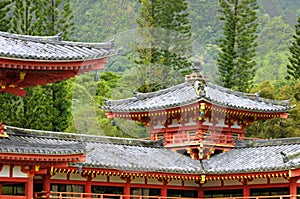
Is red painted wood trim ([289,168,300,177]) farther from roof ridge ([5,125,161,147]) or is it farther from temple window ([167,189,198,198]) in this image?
roof ridge ([5,125,161,147])

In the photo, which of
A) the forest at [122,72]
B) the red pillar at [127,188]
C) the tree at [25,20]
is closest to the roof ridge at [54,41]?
the red pillar at [127,188]

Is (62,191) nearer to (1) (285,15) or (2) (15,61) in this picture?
(2) (15,61)

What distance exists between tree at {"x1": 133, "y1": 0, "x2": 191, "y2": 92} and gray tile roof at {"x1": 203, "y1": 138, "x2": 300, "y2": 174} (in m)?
15.0

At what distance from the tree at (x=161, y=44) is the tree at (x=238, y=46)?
2.16 metres

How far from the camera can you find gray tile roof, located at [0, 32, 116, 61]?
17.4 meters

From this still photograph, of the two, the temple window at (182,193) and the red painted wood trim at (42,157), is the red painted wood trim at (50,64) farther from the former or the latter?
the temple window at (182,193)

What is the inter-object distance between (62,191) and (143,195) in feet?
10.3

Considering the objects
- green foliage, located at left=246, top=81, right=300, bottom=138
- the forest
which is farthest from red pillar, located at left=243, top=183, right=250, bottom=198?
green foliage, located at left=246, top=81, right=300, bottom=138

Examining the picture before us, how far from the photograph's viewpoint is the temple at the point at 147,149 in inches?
715

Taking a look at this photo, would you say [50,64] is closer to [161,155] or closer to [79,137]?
[79,137]

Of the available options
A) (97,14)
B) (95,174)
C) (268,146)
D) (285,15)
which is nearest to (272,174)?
(268,146)

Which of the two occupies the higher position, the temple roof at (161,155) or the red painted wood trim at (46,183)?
the temple roof at (161,155)

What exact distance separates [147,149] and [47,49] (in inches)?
306

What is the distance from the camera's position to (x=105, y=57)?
18156mm
